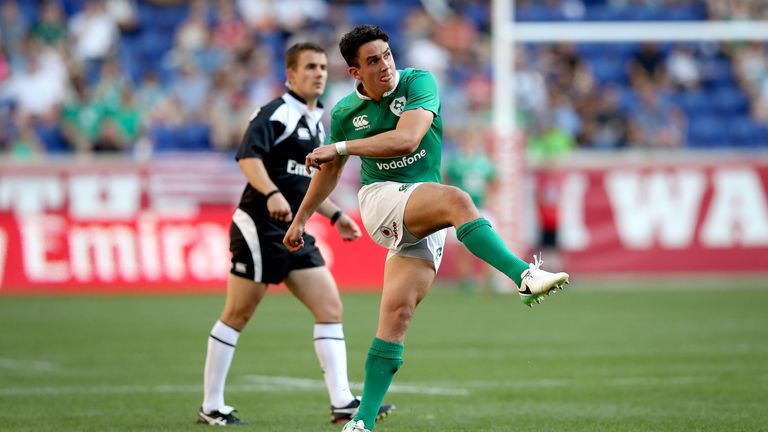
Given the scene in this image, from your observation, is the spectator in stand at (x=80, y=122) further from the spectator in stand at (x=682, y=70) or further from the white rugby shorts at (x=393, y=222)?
the white rugby shorts at (x=393, y=222)

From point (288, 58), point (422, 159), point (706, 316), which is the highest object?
point (288, 58)

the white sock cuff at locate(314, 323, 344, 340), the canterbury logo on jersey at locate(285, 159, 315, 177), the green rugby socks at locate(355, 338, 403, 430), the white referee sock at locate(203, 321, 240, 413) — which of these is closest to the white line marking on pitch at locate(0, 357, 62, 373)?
the white referee sock at locate(203, 321, 240, 413)

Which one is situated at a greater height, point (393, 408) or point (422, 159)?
point (422, 159)

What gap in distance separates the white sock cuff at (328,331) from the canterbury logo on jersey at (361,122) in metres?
1.71

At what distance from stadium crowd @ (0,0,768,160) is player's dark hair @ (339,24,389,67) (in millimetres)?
14567

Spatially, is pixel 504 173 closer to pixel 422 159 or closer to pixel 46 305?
pixel 46 305

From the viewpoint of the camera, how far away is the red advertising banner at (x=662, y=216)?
20969 mm

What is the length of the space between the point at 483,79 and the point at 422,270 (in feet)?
57.6

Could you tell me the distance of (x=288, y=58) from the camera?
8359mm

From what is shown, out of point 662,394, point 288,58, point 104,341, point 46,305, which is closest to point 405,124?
point 288,58

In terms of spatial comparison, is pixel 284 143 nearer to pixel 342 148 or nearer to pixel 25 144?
pixel 342 148

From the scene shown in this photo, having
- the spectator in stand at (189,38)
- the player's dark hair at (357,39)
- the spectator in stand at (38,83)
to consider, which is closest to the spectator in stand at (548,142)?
the spectator in stand at (189,38)

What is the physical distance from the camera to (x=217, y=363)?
26.2ft

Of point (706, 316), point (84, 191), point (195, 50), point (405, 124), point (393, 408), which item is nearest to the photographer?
point (405, 124)
